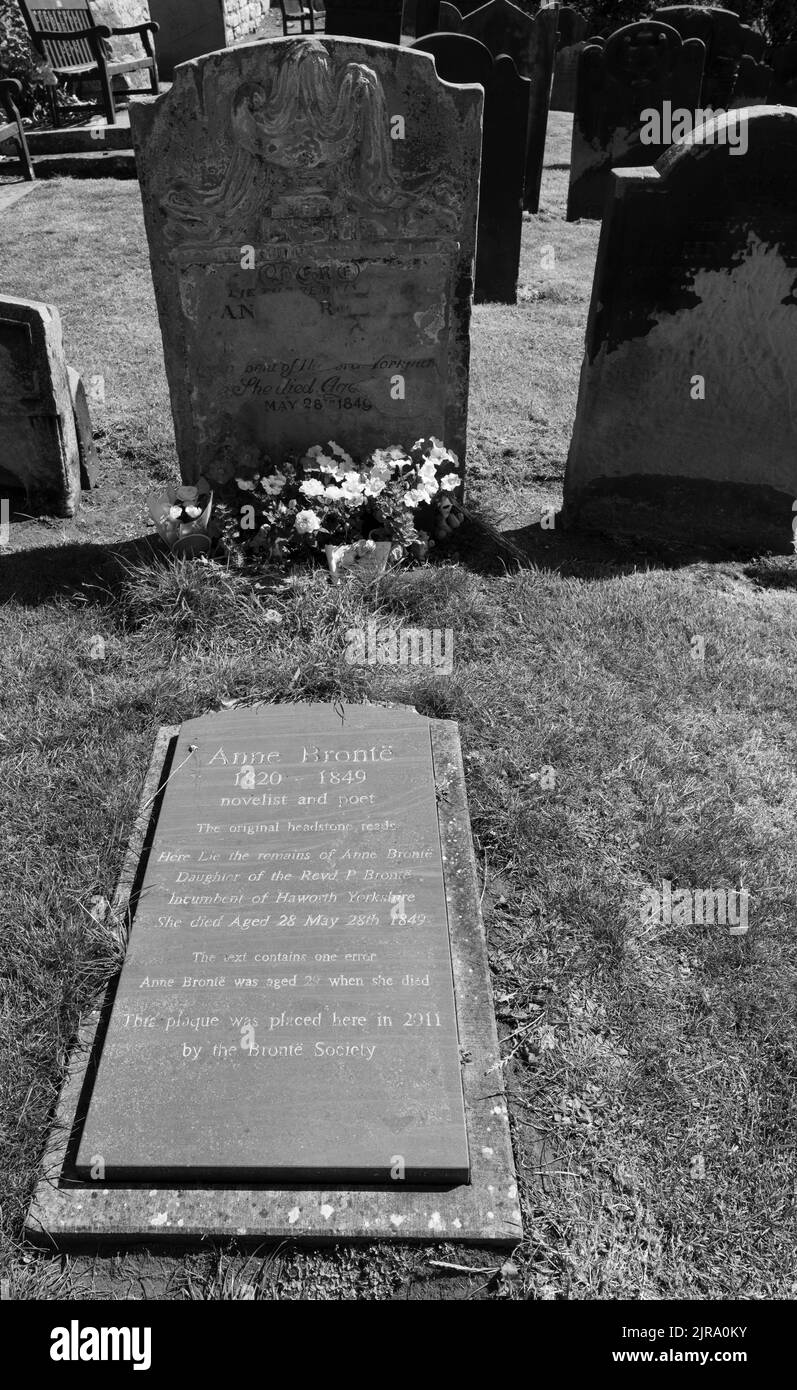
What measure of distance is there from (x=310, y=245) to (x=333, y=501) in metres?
1.08

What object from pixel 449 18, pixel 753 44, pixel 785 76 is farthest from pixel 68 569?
pixel 753 44

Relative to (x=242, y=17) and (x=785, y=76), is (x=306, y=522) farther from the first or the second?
→ (x=242, y=17)

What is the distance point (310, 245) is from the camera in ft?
12.7

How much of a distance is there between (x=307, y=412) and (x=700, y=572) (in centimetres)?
210

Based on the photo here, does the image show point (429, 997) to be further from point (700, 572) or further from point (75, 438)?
point (75, 438)

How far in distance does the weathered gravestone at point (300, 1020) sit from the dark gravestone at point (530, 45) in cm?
877

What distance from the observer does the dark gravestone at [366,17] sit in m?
10.1

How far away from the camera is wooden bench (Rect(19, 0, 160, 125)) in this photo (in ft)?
32.9

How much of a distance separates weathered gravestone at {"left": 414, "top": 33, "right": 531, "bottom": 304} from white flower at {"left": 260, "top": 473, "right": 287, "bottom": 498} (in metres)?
3.97

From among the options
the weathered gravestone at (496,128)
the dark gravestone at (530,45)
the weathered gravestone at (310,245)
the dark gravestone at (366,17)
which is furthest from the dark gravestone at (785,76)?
the weathered gravestone at (310,245)

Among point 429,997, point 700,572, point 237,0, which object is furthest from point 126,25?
point 429,997

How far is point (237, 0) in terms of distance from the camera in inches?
576

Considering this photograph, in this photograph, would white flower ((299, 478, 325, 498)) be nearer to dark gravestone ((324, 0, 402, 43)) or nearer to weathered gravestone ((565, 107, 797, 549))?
weathered gravestone ((565, 107, 797, 549))

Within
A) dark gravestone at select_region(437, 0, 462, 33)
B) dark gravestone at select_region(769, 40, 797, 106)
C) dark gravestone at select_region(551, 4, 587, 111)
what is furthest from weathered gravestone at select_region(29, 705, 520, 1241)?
dark gravestone at select_region(551, 4, 587, 111)
